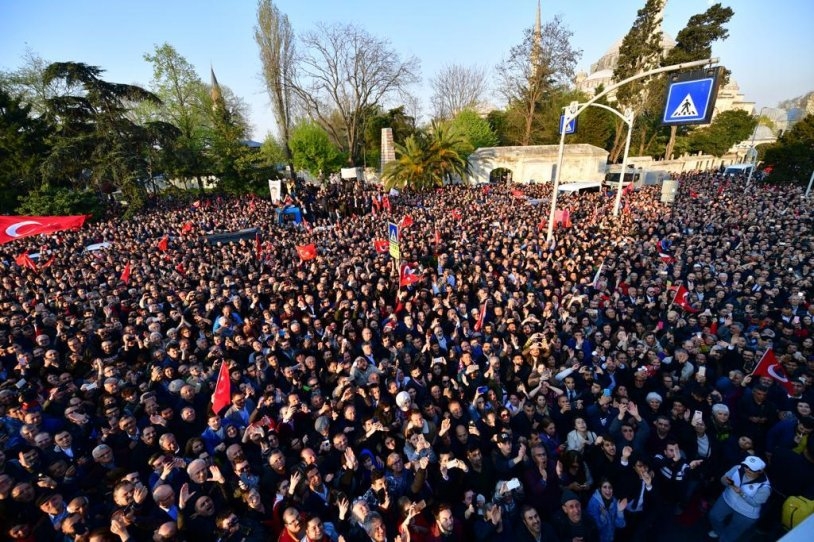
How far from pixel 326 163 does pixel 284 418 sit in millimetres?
31730

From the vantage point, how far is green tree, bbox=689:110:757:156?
41062 millimetres

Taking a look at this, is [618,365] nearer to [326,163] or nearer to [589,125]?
[326,163]

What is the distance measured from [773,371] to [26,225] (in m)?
17.7

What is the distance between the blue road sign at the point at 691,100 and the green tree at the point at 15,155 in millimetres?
31201

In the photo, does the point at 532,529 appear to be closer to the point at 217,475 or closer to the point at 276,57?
the point at 217,475

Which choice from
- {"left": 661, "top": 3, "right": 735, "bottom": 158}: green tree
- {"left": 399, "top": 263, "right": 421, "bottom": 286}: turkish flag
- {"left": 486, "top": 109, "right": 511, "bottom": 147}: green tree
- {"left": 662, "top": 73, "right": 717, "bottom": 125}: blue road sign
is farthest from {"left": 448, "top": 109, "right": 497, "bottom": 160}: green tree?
{"left": 399, "top": 263, "right": 421, "bottom": 286}: turkish flag

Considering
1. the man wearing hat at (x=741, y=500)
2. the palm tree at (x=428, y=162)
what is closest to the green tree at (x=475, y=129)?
the palm tree at (x=428, y=162)

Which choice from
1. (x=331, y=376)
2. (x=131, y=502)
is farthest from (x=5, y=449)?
(x=331, y=376)

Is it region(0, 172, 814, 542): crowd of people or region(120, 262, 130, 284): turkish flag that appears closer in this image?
region(0, 172, 814, 542): crowd of people

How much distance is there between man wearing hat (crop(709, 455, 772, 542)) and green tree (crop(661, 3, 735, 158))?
144 ft

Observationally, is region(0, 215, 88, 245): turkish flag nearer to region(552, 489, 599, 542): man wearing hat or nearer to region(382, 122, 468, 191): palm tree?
region(552, 489, 599, 542): man wearing hat

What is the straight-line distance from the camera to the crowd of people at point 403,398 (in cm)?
353

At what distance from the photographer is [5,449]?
13.6 feet

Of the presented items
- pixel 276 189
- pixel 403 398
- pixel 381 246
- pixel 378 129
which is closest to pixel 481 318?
pixel 403 398
